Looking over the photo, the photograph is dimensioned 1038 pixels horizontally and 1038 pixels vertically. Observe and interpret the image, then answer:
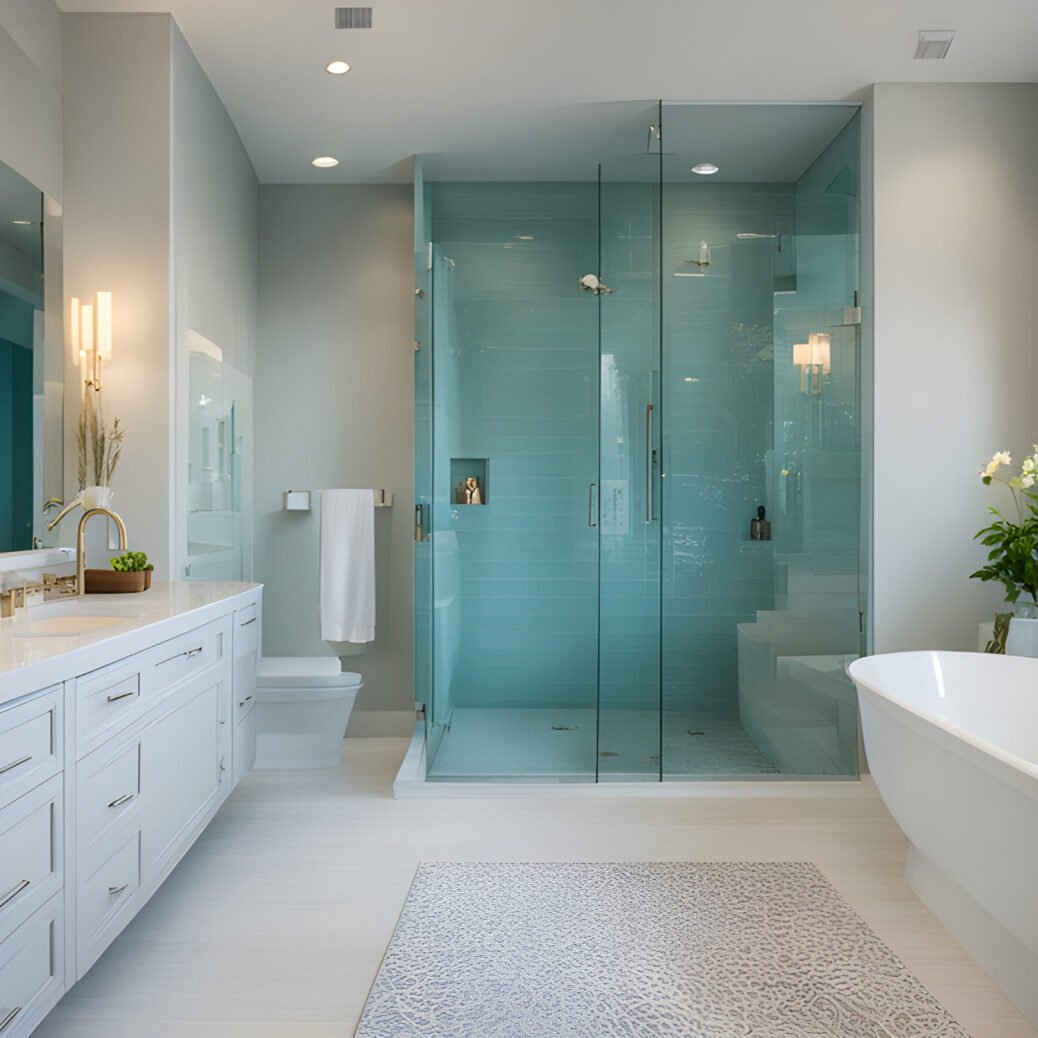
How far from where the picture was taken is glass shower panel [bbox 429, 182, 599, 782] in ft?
12.7

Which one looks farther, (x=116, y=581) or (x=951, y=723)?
(x=116, y=581)

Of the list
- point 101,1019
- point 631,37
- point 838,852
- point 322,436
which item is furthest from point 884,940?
point 322,436

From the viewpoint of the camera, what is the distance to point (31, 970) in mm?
1594

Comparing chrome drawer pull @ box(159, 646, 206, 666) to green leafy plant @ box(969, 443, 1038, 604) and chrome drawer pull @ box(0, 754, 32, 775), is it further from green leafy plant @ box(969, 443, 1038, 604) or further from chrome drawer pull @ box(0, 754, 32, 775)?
green leafy plant @ box(969, 443, 1038, 604)

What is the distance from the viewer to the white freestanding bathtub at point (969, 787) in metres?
1.84

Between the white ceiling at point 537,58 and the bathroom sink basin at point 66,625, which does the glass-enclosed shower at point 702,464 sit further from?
the bathroom sink basin at point 66,625

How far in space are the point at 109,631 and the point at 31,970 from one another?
69 cm

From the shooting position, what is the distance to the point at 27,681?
1.55 metres

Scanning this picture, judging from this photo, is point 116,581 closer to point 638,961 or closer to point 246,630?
point 246,630

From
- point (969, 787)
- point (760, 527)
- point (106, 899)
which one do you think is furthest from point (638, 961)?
point (760, 527)

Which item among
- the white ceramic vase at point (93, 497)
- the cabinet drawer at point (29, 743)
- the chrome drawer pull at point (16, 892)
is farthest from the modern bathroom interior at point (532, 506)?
the chrome drawer pull at point (16, 892)

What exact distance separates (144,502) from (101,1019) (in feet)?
5.42

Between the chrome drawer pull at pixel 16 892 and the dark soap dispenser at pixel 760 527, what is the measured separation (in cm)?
294

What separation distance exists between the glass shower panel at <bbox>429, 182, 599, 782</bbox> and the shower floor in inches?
0.8
